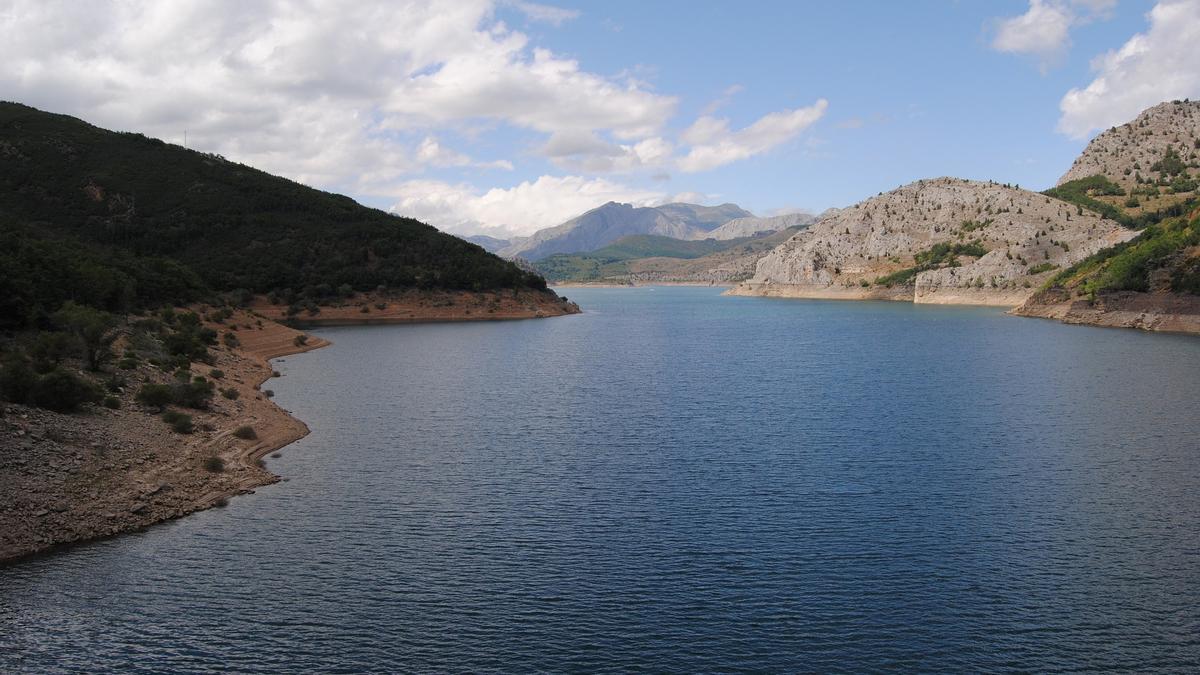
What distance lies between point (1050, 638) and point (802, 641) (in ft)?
18.2

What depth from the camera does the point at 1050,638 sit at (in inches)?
732

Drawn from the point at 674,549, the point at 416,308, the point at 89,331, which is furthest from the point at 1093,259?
the point at 89,331

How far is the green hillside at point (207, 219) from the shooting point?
121 metres

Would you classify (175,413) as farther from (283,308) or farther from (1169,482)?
(283,308)

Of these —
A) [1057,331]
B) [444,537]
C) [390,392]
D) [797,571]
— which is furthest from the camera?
[1057,331]

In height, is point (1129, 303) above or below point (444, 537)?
above

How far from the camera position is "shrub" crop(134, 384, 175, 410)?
125ft

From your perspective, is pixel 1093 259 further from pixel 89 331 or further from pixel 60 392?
pixel 60 392

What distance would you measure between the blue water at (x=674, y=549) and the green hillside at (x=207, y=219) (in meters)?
75.2

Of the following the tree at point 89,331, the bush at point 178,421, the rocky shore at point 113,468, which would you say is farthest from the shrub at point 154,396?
the tree at point 89,331

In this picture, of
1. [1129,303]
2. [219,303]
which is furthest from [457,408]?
[1129,303]

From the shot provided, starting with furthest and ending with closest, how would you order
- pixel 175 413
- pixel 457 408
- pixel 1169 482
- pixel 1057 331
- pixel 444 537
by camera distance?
pixel 1057 331
pixel 457 408
pixel 175 413
pixel 1169 482
pixel 444 537

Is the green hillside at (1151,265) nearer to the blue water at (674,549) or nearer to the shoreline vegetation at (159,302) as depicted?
the blue water at (674,549)

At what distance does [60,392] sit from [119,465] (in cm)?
573
